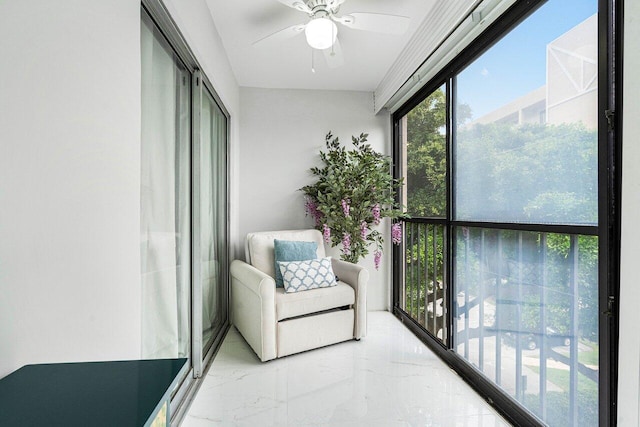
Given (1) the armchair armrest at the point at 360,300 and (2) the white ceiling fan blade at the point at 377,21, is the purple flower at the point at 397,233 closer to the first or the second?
(1) the armchair armrest at the point at 360,300

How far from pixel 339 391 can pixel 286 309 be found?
0.74 metres

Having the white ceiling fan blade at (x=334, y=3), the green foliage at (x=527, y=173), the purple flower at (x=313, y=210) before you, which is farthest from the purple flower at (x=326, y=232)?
the white ceiling fan blade at (x=334, y=3)

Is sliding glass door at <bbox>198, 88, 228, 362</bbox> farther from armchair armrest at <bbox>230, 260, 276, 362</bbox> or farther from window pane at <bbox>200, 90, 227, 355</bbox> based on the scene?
armchair armrest at <bbox>230, 260, 276, 362</bbox>

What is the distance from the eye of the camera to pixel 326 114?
403cm

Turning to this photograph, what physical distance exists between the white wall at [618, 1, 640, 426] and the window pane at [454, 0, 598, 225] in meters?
0.22

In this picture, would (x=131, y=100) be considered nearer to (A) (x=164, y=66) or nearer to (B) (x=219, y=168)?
(A) (x=164, y=66)

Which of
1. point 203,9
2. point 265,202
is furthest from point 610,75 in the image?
point 265,202

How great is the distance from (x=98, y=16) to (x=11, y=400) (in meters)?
1.00

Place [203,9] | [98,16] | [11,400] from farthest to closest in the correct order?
[203,9] < [98,16] < [11,400]

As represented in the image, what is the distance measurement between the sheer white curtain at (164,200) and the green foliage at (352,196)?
175 centimetres

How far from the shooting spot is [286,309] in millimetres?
2781

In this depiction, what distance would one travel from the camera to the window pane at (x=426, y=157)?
9.45 ft

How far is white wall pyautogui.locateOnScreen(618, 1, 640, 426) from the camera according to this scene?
1171 millimetres

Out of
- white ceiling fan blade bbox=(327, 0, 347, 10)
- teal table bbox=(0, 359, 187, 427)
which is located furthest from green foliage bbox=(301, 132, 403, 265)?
teal table bbox=(0, 359, 187, 427)
